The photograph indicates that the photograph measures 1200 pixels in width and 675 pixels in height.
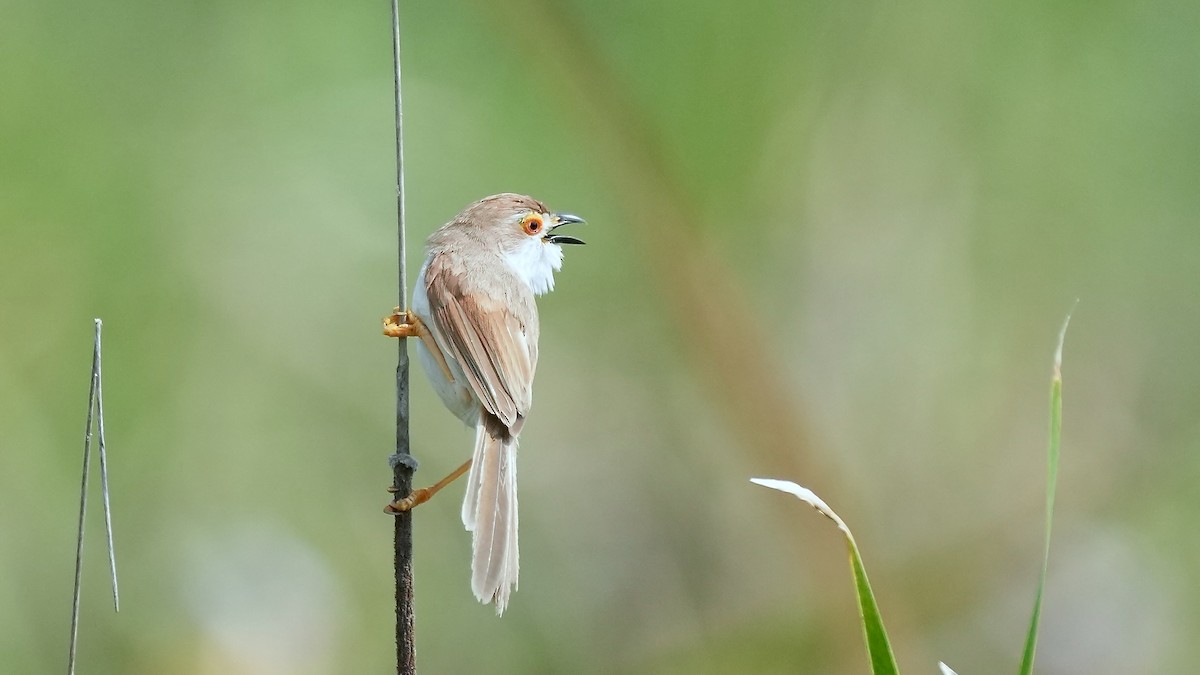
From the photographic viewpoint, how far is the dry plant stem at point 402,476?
2.01 metres

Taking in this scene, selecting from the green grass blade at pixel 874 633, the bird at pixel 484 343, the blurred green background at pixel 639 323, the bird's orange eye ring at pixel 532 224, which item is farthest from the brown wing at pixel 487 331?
the green grass blade at pixel 874 633

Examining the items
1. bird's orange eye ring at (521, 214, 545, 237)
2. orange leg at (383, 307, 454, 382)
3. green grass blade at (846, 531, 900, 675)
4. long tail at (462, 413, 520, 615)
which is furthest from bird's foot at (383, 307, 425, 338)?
green grass blade at (846, 531, 900, 675)

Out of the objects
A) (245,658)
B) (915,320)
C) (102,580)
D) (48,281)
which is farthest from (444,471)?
(915,320)

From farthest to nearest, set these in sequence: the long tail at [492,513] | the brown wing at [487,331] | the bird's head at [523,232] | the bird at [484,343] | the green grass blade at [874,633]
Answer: the bird's head at [523,232] → the brown wing at [487,331] → the bird at [484,343] → the long tail at [492,513] → the green grass blade at [874,633]

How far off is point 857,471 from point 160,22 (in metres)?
3.98

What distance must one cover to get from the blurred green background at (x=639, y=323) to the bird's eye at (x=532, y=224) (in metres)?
0.96

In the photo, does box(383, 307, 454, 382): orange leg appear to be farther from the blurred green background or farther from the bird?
the blurred green background

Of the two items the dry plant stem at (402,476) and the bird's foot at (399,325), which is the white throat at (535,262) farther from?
the dry plant stem at (402,476)

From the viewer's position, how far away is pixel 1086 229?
6152 mm

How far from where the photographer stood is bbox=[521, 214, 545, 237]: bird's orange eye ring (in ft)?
15.1

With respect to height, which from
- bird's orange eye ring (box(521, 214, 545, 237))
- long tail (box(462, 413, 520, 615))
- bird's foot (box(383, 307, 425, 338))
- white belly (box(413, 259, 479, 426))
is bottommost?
long tail (box(462, 413, 520, 615))

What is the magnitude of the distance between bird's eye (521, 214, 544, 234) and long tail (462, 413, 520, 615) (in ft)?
3.24

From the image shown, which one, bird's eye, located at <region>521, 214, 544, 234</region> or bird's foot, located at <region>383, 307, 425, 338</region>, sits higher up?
bird's eye, located at <region>521, 214, 544, 234</region>

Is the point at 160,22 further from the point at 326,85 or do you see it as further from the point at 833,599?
the point at 833,599
